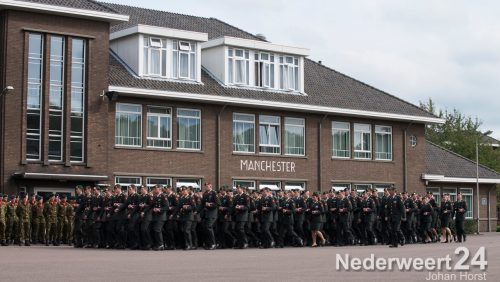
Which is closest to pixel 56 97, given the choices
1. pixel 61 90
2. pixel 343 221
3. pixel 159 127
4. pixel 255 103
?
pixel 61 90

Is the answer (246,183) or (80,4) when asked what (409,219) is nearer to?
(246,183)

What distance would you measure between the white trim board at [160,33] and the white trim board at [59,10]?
175 centimetres

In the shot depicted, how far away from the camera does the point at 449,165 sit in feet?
180

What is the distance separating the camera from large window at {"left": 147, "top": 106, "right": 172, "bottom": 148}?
39062 mm

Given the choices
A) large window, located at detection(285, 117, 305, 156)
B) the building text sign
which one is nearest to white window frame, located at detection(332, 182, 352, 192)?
large window, located at detection(285, 117, 305, 156)

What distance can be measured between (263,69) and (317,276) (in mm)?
27193

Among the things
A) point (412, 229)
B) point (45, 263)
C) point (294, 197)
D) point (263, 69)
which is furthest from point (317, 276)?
point (263, 69)

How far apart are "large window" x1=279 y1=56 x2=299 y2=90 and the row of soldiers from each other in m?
15.2

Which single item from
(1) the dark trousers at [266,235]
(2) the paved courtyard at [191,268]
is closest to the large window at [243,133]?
(1) the dark trousers at [266,235]

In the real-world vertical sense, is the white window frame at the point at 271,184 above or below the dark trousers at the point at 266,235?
above

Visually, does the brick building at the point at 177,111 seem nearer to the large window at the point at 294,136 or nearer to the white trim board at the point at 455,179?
the large window at the point at 294,136

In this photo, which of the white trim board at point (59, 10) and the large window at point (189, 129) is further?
the large window at point (189, 129)

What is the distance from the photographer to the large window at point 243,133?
137 feet

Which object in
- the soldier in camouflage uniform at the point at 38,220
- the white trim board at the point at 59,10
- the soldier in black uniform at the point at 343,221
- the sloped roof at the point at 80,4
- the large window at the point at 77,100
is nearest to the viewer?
the soldier in camouflage uniform at the point at 38,220
